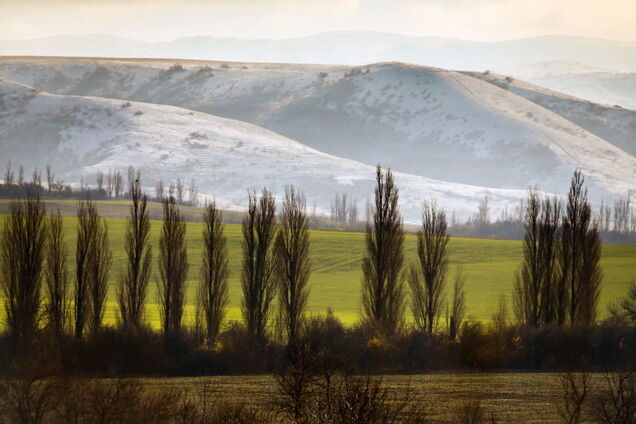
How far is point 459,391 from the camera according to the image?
128ft

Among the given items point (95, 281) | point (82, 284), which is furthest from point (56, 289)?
point (95, 281)

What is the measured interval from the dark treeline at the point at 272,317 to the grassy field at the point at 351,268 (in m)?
A: 6.88

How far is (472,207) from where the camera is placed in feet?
620

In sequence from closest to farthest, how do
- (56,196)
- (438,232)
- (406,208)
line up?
1. (438,232)
2. (56,196)
3. (406,208)

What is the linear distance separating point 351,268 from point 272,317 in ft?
77.1

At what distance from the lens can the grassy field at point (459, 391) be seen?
33781mm

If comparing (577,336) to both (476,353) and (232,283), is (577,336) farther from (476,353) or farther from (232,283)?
(232,283)

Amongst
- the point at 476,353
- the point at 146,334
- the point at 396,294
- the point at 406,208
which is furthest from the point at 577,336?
the point at 406,208

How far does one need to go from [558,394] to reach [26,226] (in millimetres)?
25151

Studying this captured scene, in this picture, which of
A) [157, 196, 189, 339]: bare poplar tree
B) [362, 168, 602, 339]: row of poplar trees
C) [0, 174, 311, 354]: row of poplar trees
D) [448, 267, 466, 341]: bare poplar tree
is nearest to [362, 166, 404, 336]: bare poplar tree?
[362, 168, 602, 339]: row of poplar trees

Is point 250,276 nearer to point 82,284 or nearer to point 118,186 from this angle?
point 82,284

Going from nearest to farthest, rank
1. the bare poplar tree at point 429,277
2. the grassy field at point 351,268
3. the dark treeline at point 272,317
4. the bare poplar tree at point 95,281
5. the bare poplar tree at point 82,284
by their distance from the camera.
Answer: the dark treeline at point 272,317, the bare poplar tree at point 82,284, the bare poplar tree at point 95,281, the bare poplar tree at point 429,277, the grassy field at point 351,268

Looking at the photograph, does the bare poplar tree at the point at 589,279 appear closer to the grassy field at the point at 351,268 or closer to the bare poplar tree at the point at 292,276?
the grassy field at the point at 351,268

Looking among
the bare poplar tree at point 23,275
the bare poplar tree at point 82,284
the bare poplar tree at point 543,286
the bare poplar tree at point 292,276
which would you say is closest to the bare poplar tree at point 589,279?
the bare poplar tree at point 543,286
